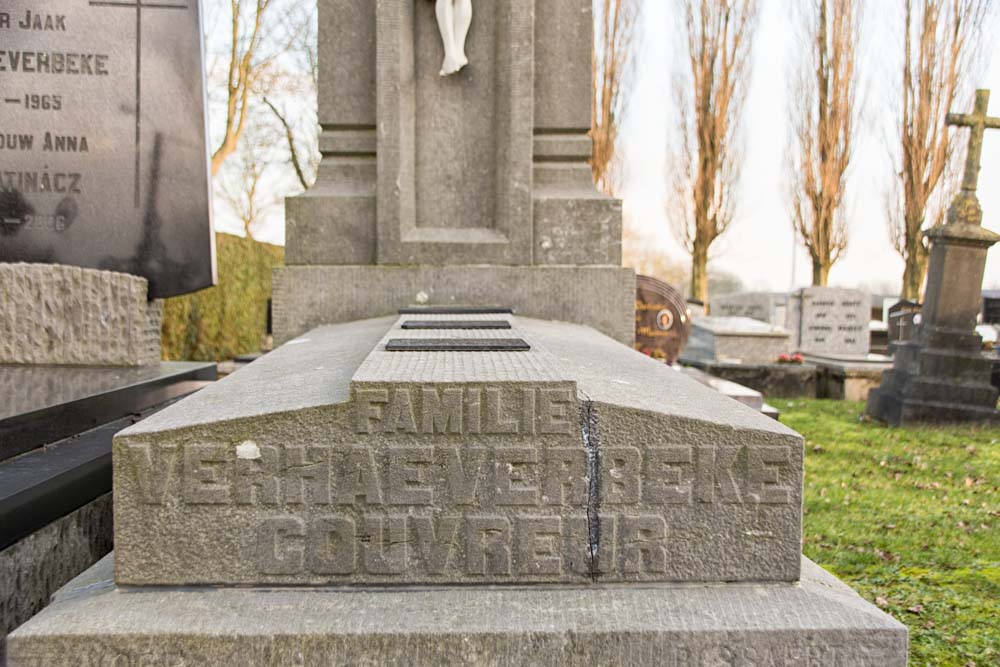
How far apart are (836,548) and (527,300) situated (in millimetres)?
2036

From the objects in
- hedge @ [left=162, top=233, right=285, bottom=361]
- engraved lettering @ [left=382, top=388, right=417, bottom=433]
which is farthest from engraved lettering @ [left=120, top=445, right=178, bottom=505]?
hedge @ [left=162, top=233, right=285, bottom=361]

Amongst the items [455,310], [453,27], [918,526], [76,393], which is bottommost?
[918,526]

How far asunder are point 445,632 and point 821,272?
19.2 metres

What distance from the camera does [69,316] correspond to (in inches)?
118

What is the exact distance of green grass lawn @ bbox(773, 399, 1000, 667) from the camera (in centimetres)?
270

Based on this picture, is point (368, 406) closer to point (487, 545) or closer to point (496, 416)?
point (496, 416)

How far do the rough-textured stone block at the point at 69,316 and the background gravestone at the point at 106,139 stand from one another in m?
0.28

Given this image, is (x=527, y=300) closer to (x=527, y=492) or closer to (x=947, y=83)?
(x=527, y=492)

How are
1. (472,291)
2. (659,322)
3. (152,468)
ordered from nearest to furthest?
(152,468) < (472,291) < (659,322)

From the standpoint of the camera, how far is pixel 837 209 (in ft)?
60.7

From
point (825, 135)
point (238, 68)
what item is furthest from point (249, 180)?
point (825, 135)

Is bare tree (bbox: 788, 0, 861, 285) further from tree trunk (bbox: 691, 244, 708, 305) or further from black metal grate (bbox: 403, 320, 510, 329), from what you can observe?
black metal grate (bbox: 403, 320, 510, 329)

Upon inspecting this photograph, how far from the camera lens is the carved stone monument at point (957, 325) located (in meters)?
7.66

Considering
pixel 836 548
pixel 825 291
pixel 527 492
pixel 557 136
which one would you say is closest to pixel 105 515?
pixel 527 492
